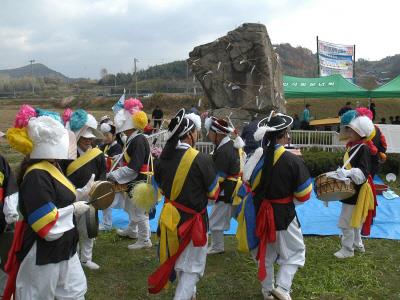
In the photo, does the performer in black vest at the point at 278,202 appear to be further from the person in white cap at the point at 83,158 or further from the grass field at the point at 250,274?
the person in white cap at the point at 83,158

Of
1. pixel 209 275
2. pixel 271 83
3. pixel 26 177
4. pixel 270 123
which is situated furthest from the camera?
pixel 271 83

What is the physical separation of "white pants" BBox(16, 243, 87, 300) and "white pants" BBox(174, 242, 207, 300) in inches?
40.2

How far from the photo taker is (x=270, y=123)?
14.5ft

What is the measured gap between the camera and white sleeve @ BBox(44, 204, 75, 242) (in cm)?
313

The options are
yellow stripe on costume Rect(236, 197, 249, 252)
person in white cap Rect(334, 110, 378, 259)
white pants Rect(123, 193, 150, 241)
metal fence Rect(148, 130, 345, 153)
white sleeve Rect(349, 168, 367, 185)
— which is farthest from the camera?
metal fence Rect(148, 130, 345, 153)

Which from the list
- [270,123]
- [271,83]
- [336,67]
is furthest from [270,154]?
[336,67]

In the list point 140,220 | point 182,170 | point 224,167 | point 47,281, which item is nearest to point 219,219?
point 224,167

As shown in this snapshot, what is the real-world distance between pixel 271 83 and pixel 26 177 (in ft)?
37.0

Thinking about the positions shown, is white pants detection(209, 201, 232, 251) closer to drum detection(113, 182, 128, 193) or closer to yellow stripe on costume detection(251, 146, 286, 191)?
drum detection(113, 182, 128, 193)

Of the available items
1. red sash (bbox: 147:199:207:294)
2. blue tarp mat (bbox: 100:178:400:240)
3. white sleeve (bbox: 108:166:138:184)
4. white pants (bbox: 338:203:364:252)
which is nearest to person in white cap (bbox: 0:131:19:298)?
red sash (bbox: 147:199:207:294)

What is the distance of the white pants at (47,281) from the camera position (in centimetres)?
323

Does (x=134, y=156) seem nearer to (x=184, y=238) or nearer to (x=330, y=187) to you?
(x=184, y=238)

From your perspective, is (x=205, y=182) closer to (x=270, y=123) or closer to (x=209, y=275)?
(x=270, y=123)

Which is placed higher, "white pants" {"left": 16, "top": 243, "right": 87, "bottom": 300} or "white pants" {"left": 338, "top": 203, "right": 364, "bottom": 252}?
"white pants" {"left": 16, "top": 243, "right": 87, "bottom": 300}
